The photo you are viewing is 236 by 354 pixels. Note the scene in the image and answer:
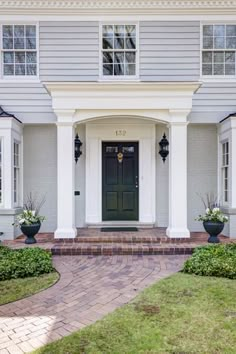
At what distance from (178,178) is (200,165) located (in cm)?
149

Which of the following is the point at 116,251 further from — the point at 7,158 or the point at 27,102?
the point at 27,102

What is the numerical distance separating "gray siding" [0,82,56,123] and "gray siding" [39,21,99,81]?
43cm

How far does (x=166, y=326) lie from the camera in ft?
11.1

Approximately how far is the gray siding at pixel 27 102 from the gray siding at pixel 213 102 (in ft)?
11.9

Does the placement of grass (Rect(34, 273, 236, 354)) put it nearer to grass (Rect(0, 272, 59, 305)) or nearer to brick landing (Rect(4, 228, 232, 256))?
grass (Rect(0, 272, 59, 305))

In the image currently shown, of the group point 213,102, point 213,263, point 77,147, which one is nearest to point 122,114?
point 77,147

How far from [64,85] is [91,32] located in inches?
83.7

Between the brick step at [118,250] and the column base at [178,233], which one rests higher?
the column base at [178,233]

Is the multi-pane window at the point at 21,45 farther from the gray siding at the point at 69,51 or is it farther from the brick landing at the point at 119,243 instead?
the brick landing at the point at 119,243

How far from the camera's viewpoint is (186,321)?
351 centimetres

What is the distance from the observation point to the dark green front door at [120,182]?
853 centimetres

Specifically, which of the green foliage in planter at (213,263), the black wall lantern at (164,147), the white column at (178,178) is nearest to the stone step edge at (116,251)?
the green foliage in planter at (213,263)

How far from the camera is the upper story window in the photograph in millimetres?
8195

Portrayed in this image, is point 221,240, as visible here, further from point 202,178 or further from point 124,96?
point 124,96
